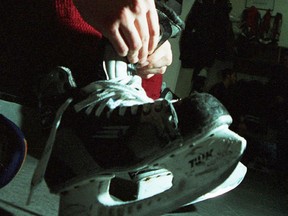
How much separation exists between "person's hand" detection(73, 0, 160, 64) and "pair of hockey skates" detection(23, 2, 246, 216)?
6cm

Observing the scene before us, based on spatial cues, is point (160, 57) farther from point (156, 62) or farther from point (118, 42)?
point (118, 42)

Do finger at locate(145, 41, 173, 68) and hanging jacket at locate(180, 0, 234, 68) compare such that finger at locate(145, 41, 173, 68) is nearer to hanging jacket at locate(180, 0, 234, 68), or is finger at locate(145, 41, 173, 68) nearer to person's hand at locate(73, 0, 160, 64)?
person's hand at locate(73, 0, 160, 64)

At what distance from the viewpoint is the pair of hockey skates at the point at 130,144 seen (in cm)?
42

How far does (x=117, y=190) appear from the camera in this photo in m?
0.91

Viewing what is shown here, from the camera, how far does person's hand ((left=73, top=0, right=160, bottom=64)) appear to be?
19.3 inches

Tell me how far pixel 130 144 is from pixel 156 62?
10.7 inches

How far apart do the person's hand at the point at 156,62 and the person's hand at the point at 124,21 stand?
0.48 feet

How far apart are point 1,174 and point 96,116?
0.82 feet

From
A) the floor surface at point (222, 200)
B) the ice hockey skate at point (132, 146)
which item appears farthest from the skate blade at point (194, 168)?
the floor surface at point (222, 200)

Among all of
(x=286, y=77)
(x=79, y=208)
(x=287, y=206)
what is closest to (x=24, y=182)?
(x=79, y=208)

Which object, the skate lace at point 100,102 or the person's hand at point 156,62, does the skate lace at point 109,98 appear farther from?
the person's hand at point 156,62

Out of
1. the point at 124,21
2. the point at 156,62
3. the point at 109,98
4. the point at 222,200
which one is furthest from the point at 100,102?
the point at 222,200

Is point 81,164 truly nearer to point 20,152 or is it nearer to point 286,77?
point 20,152

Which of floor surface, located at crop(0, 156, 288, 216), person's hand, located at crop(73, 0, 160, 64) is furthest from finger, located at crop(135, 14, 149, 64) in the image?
floor surface, located at crop(0, 156, 288, 216)
